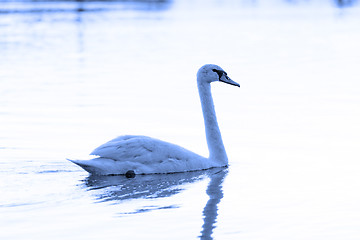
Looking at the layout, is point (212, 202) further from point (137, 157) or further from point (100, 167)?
point (100, 167)

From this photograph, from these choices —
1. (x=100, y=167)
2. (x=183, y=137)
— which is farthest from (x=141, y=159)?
(x=183, y=137)

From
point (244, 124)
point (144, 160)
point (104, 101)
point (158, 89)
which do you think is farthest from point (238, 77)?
point (144, 160)

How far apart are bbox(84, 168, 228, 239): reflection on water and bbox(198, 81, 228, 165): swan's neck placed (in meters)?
0.35

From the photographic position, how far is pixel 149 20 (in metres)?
46.0

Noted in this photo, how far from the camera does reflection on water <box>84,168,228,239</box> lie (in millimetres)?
9000

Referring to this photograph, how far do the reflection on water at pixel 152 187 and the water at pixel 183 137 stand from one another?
0.02 meters

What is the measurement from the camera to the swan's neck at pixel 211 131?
36.7 feet

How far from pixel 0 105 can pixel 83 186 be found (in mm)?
6855

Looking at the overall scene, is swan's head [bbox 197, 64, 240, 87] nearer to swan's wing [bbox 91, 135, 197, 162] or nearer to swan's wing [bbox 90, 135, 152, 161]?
swan's wing [bbox 91, 135, 197, 162]

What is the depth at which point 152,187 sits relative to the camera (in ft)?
32.0

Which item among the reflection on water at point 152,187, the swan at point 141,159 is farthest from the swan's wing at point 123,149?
the reflection on water at point 152,187

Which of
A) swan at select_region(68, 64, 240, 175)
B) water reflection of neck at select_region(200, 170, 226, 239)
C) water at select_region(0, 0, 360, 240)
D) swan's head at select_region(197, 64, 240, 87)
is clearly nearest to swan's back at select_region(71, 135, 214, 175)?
swan at select_region(68, 64, 240, 175)

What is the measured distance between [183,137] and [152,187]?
3.19 metres

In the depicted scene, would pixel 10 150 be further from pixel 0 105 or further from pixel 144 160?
pixel 0 105
